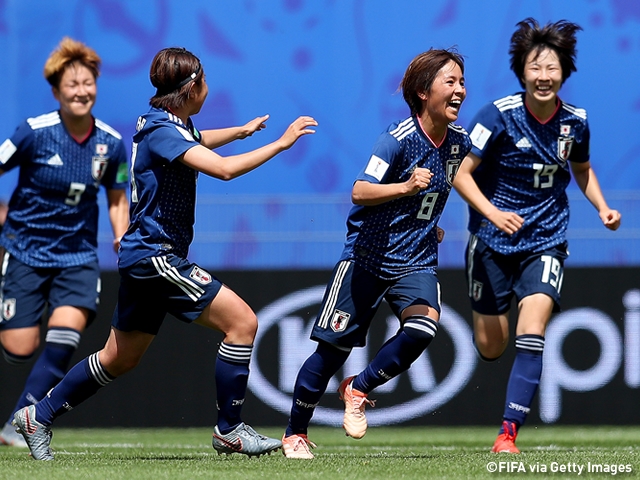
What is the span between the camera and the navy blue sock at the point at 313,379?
5.76 meters

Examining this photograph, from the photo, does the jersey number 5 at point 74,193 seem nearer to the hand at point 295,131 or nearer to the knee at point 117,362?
the knee at point 117,362

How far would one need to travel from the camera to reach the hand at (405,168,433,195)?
5.13 m

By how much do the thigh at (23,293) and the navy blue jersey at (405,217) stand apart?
7.82ft

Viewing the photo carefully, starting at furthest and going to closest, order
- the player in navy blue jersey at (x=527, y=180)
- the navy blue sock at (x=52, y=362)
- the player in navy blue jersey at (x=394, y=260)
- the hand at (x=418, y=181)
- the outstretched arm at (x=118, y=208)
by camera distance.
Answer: the outstretched arm at (x=118, y=208)
the navy blue sock at (x=52, y=362)
the player in navy blue jersey at (x=527, y=180)
the player in navy blue jersey at (x=394, y=260)
the hand at (x=418, y=181)

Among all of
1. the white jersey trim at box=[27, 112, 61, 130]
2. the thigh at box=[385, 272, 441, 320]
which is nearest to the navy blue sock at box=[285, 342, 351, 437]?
the thigh at box=[385, 272, 441, 320]

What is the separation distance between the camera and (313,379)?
5766 mm

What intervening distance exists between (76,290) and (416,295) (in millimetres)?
2484

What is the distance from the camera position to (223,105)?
16125mm

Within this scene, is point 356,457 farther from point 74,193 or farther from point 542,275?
point 74,193

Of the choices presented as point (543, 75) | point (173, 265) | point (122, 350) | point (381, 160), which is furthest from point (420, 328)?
point (543, 75)

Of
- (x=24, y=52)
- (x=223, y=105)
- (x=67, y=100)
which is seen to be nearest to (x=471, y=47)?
(x=223, y=105)

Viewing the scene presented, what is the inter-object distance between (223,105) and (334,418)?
8.23 m

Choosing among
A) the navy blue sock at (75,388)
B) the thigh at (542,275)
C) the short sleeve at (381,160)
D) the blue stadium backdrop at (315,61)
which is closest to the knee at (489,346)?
the thigh at (542,275)

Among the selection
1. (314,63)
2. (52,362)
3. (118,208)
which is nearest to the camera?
(52,362)
